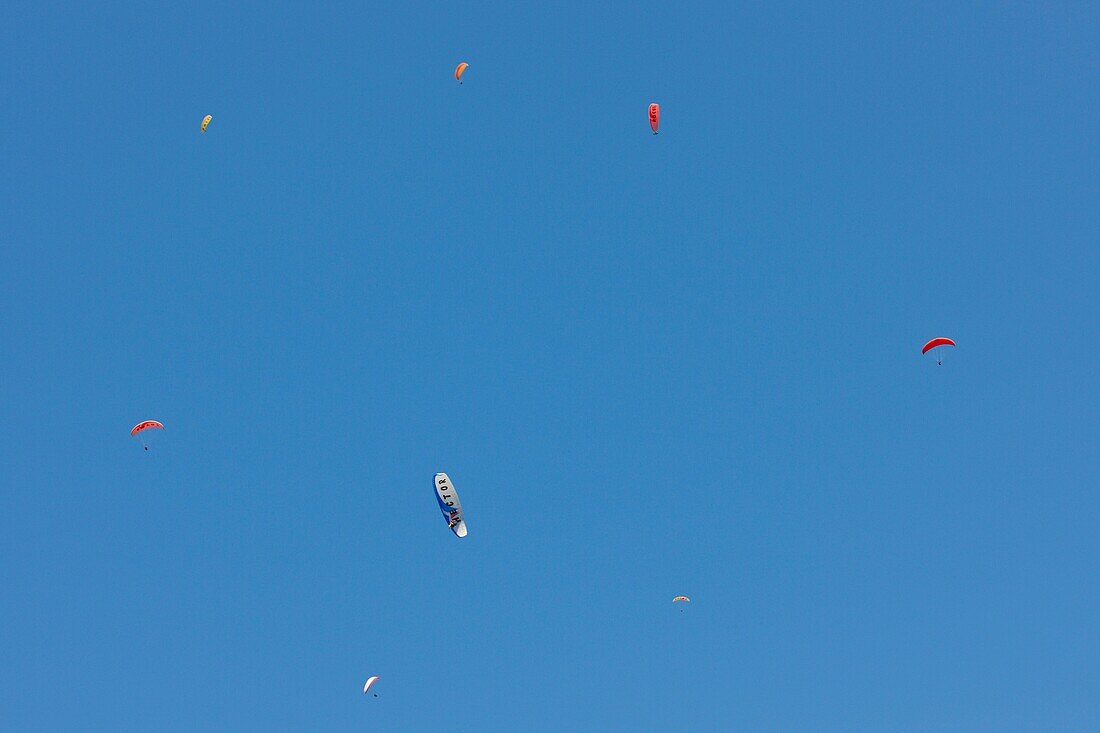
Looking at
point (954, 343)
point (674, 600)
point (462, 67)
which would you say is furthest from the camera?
point (462, 67)

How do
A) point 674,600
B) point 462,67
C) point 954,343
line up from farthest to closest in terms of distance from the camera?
1. point 462,67
2. point 674,600
3. point 954,343

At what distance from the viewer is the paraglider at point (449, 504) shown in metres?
96.7

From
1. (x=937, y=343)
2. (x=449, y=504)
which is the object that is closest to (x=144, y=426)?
(x=449, y=504)

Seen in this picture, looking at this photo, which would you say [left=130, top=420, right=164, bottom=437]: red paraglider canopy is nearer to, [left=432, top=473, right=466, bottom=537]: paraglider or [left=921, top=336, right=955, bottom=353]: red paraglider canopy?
[left=432, top=473, right=466, bottom=537]: paraglider

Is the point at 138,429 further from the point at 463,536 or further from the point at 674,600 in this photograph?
the point at 674,600

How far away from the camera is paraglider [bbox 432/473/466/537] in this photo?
3807 inches

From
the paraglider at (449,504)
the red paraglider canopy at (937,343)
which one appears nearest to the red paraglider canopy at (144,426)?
the paraglider at (449,504)

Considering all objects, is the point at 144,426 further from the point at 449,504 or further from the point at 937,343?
the point at 937,343

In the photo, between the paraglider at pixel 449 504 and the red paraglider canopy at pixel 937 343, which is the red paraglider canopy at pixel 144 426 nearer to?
the paraglider at pixel 449 504

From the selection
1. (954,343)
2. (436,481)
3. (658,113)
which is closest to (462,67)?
(658,113)

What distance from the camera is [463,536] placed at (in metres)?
97.2

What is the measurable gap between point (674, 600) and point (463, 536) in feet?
50.5

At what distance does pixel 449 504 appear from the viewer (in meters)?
97.4

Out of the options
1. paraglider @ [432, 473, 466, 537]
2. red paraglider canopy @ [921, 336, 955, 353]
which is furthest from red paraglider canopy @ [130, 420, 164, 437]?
red paraglider canopy @ [921, 336, 955, 353]
